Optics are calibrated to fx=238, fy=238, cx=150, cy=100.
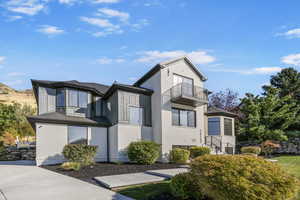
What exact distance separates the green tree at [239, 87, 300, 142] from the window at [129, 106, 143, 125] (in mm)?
11435

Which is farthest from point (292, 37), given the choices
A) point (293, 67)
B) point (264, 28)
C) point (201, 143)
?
point (293, 67)

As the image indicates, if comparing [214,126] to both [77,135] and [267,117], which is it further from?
[77,135]

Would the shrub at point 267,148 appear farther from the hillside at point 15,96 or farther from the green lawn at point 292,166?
the hillside at point 15,96

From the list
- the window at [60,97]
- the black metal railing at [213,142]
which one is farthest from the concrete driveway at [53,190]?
the black metal railing at [213,142]

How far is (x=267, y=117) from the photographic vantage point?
23.5 metres

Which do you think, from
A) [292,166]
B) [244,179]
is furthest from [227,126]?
[244,179]

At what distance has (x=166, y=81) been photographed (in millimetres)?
18109

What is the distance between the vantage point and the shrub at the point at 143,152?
1527 centimetres

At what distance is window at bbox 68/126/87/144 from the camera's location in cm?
1652

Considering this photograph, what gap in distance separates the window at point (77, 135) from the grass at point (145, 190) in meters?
9.44

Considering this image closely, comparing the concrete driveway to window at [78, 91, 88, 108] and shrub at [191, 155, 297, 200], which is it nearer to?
shrub at [191, 155, 297, 200]

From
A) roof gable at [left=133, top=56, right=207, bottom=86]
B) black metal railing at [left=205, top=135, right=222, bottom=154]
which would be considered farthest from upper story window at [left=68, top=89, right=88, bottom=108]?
black metal railing at [left=205, top=135, right=222, bottom=154]

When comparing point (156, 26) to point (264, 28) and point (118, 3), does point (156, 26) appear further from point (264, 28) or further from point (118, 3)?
point (264, 28)

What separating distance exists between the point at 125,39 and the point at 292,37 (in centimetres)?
1049
